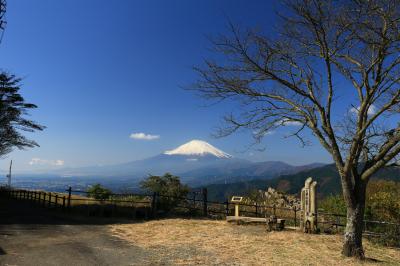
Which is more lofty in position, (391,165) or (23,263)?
(391,165)

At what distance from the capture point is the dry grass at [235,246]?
424 inches

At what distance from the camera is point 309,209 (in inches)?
606

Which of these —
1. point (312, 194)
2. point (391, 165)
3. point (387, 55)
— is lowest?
point (312, 194)

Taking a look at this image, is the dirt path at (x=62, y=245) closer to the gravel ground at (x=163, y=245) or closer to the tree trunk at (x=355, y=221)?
the gravel ground at (x=163, y=245)

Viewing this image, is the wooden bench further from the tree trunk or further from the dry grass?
the tree trunk

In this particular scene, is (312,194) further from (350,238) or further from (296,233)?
(350,238)

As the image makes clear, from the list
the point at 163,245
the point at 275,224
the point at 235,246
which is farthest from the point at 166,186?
the point at 235,246

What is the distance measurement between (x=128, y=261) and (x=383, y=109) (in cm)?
819

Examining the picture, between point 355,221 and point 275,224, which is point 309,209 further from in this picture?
point 355,221

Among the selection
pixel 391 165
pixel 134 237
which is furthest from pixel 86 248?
pixel 391 165

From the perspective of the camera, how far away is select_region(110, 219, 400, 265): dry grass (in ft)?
35.4

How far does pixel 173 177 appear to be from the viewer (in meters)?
32.7

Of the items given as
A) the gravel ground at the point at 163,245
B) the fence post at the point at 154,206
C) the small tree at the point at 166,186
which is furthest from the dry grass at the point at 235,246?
the small tree at the point at 166,186

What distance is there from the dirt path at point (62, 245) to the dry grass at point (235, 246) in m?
0.68
